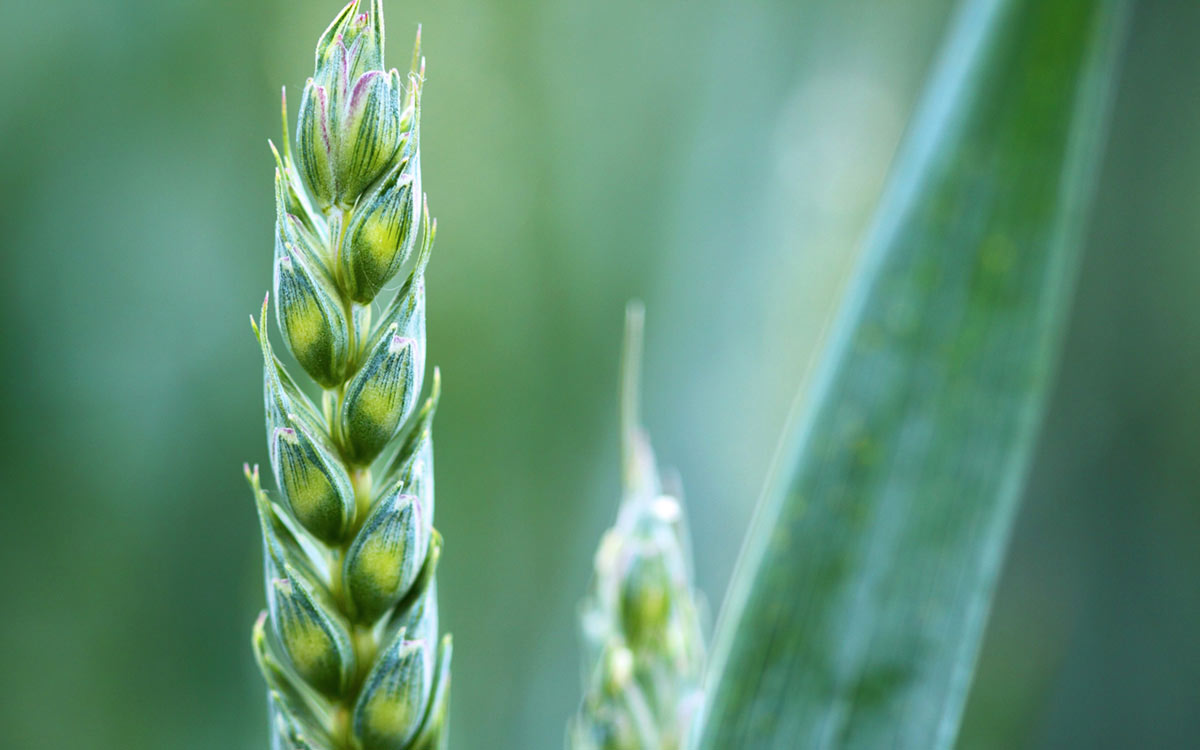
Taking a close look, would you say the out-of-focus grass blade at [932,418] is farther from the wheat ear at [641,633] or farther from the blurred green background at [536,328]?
the blurred green background at [536,328]

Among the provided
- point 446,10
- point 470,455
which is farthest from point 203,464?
point 446,10

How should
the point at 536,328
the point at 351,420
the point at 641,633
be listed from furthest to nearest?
the point at 536,328
the point at 641,633
the point at 351,420

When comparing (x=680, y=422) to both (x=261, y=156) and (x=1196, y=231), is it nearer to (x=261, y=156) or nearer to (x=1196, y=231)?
(x=261, y=156)

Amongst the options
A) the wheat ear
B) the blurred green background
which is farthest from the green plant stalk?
the blurred green background

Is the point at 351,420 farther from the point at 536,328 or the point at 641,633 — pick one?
the point at 536,328

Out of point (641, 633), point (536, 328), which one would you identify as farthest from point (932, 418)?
point (536, 328)

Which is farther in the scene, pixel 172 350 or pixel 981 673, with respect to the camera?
pixel 981 673

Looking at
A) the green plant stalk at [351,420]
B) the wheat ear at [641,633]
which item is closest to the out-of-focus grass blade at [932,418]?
the wheat ear at [641,633]
